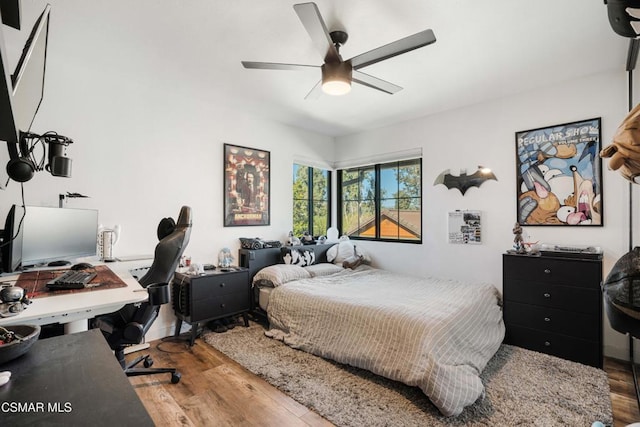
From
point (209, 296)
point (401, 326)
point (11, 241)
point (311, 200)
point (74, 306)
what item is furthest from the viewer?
point (311, 200)

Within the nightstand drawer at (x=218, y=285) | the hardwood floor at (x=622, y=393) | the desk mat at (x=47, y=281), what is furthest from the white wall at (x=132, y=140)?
the hardwood floor at (x=622, y=393)

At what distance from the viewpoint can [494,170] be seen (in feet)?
10.9

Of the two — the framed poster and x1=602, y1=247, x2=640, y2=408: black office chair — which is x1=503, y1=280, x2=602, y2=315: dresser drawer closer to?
the framed poster

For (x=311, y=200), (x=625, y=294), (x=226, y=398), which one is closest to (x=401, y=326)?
(x=226, y=398)

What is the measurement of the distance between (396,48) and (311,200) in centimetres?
303

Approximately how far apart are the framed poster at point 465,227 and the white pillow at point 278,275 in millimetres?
1783

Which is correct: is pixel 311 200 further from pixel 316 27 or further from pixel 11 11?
pixel 11 11

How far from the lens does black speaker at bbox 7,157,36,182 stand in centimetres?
151

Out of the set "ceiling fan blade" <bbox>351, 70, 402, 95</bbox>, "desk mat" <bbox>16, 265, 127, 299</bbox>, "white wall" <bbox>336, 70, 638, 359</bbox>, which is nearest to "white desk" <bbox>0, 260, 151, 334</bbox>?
"desk mat" <bbox>16, 265, 127, 299</bbox>

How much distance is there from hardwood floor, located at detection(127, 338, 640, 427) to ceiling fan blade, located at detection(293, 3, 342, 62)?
7.59 feet

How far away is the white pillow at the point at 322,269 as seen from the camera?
12.0 ft

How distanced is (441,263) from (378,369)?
Answer: 192cm

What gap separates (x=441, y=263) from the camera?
369 cm

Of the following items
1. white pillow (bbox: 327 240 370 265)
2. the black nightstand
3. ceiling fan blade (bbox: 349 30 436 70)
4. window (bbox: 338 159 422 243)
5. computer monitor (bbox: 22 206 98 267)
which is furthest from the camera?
white pillow (bbox: 327 240 370 265)
